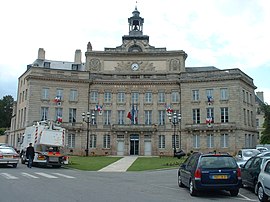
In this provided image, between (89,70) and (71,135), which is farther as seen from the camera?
(89,70)

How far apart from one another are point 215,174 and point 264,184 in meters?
1.77

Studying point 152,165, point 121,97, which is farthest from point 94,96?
point 152,165

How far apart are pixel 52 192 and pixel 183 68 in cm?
4520

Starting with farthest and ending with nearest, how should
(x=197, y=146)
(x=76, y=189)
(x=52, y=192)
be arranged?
(x=197, y=146)
(x=76, y=189)
(x=52, y=192)

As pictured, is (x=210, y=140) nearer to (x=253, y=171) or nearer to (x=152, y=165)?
(x=152, y=165)

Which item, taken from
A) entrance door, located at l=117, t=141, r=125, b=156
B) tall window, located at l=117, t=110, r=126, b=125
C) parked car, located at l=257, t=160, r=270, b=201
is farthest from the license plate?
tall window, located at l=117, t=110, r=126, b=125

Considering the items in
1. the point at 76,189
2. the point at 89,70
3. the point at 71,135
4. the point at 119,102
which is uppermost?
the point at 89,70

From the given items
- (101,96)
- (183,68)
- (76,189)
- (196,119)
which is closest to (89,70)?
(101,96)

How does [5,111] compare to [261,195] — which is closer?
[261,195]

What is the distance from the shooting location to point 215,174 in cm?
1208

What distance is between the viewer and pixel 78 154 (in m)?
52.1

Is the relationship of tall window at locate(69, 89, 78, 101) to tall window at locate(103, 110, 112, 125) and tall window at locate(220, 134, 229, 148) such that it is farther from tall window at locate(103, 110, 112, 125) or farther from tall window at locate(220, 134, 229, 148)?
tall window at locate(220, 134, 229, 148)

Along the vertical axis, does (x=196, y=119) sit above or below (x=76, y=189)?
above

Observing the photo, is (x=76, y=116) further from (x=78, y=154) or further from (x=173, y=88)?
(x=173, y=88)
